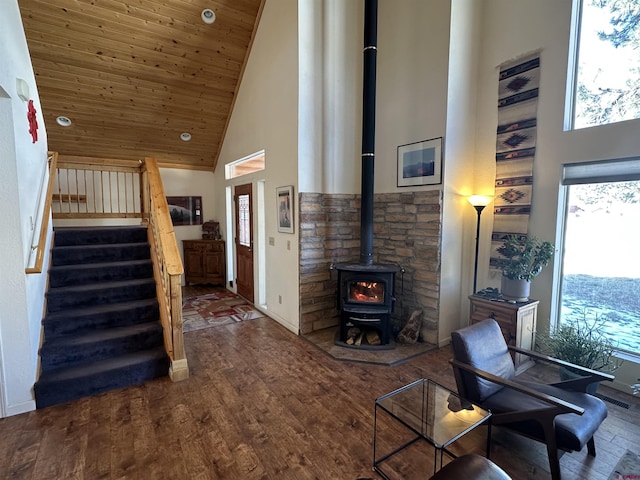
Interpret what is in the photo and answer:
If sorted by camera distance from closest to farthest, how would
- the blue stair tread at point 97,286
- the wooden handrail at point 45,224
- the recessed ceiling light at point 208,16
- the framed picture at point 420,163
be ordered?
the wooden handrail at point 45,224, the blue stair tread at point 97,286, the framed picture at point 420,163, the recessed ceiling light at point 208,16

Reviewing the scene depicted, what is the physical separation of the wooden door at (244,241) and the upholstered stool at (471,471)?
450 centimetres

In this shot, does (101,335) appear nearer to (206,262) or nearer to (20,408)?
(20,408)

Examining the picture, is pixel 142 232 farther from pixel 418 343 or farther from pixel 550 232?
pixel 550 232

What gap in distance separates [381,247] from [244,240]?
257 cm

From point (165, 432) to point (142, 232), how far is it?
2.87 meters

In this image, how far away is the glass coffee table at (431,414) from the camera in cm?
180

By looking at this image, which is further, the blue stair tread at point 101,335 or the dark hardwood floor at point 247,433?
the blue stair tread at point 101,335

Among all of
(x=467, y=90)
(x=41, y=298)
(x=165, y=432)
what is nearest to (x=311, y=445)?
(x=165, y=432)

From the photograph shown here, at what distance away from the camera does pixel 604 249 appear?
3055mm

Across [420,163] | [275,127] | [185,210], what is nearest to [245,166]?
[275,127]

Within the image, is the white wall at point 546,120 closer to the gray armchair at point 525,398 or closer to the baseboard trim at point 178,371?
the gray armchair at point 525,398

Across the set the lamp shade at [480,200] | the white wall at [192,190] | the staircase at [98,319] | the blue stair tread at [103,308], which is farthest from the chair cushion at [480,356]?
the white wall at [192,190]

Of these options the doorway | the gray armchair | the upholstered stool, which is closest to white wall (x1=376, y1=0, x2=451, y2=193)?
the gray armchair

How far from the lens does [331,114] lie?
4191 millimetres
